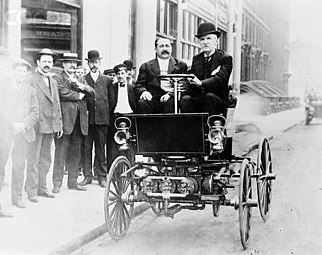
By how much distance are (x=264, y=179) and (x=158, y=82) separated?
3.42 ft

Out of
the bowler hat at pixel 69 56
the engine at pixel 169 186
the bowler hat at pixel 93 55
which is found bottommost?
the engine at pixel 169 186

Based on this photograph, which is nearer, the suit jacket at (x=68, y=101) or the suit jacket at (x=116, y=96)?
the suit jacket at (x=68, y=101)

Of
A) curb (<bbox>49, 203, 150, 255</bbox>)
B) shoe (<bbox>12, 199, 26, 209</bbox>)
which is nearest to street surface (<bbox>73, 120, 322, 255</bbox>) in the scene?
curb (<bbox>49, 203, 150, 255</bbox>)

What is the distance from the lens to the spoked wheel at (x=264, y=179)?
418 cm

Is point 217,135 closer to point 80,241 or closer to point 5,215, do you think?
point 80,241

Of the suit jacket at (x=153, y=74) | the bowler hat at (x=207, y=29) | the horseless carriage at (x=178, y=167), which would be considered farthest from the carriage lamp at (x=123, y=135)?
the bowler hat at (x=207, y=29)

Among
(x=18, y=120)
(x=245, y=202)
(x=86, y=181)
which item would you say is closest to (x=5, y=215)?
(x=18, y=120)

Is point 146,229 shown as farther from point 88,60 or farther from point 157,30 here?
point 157,30

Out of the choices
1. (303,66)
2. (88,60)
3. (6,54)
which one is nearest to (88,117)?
(88,60)

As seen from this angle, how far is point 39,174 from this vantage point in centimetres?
473

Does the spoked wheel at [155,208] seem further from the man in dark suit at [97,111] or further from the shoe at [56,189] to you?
the man in dark suit at [97,111]

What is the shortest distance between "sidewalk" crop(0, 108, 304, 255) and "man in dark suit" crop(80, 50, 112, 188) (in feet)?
0.62

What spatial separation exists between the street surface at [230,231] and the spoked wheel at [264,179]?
0.10m

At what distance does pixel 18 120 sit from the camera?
164 inches
